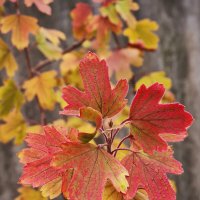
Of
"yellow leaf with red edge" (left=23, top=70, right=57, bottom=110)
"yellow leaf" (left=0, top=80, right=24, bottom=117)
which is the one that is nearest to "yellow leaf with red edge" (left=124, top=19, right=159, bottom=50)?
"yellow leaf with red edge" (left=23, top=70, right=57, bottom=110)

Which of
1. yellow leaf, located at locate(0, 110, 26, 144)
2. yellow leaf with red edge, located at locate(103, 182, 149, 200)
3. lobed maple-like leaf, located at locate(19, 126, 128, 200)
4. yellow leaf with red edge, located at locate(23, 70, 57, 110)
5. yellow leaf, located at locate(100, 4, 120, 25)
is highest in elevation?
lobed maple-like leaf, located at locate(19, 126, 128, 200)

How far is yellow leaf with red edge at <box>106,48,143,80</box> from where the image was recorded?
4.06ft

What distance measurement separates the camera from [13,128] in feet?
4.17

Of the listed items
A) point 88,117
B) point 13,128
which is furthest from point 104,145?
point 13,128

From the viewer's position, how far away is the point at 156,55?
68.5 inches

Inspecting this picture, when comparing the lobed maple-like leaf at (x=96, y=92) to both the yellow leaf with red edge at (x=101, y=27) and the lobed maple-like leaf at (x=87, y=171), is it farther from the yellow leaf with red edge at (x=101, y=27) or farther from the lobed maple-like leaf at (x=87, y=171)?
the yellow leaf with red edge at (x=101, y=27)

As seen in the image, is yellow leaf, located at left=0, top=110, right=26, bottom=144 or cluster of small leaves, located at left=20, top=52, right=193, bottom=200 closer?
cluster of small leaves, located at left=20, top=52, right=193, bottom=200

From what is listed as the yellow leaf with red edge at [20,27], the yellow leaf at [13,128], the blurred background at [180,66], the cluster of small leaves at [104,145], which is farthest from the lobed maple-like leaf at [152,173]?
the blurred background at [180,66]

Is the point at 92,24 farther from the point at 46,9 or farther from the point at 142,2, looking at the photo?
the point at 142,2

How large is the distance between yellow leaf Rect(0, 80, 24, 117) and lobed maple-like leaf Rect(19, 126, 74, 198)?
1.88ft

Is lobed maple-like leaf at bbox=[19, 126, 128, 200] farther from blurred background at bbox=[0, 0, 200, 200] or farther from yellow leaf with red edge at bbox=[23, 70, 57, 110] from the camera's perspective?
blurred background at bbox=[0, 0, 200, 200]

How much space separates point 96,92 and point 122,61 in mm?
736

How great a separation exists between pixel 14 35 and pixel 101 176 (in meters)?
0.70

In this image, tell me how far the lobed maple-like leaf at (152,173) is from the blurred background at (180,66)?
118cm
